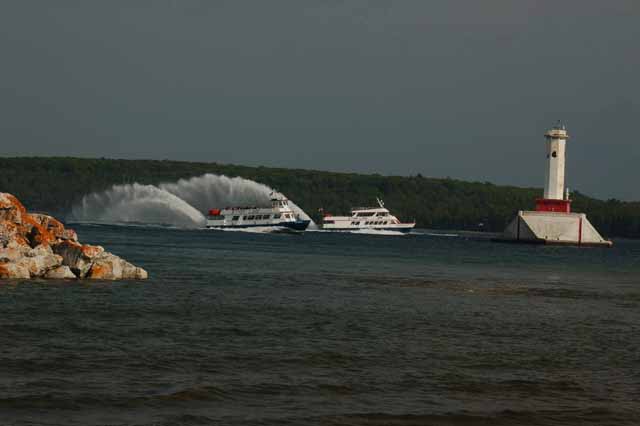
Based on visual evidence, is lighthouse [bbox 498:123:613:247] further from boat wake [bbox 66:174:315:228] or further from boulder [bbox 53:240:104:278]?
boulder [bbox 53:240:104:278]

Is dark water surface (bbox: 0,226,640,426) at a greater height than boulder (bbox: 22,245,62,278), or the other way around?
boulder (bbox: 22,245,62,278)

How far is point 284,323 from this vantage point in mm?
26906

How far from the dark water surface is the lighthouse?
7404 cm

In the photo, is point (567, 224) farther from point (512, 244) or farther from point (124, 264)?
point (124, 264)

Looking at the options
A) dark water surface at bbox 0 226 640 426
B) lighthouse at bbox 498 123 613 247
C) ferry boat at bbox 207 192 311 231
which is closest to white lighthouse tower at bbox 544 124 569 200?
lighthouse at bbox 498 123 613 247

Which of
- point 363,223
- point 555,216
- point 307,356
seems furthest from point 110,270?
point 363,223

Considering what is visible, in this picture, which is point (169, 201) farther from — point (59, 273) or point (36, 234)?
point (59, 273)

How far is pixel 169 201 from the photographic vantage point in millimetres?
149125

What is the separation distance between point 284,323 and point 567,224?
297 ft

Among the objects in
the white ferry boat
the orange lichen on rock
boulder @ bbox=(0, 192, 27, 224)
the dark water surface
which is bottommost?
the dark water surface

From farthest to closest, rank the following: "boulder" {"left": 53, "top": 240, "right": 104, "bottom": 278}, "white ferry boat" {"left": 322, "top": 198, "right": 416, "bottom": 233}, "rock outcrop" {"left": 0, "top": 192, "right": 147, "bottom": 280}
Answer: "white ferry boat" {"left": 322, "top": 198, "right": 416, "bottom": 233} → "boulder" {"left": 53, "top": 240, "right": 104, "bottom": 278} → "rock outcrop" {"left": 0, "top": 192, "right": 147, "bottom": 280}

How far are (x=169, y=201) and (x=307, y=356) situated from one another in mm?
129640

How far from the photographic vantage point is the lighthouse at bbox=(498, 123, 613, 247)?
369 ft

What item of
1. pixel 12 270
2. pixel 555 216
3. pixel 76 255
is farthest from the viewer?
pixel 555 216
